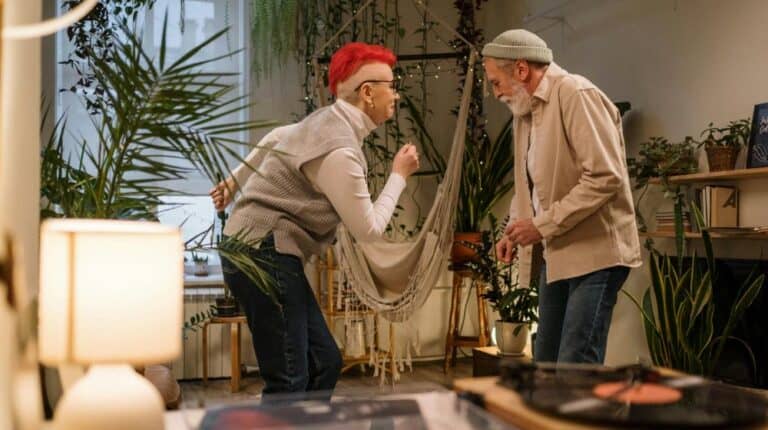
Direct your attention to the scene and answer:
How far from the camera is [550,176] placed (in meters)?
2.01

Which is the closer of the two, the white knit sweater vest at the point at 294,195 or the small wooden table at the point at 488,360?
the white knit sweater vest at the point at 294,195

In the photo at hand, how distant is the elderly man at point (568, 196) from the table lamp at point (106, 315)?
1.25 m

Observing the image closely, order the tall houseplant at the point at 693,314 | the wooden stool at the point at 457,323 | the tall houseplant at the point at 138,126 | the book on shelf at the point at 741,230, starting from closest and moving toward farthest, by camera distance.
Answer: the tall houseplant at the point at 138,126
the book on shelf at the point at 741,230
the tall houseplant at the point at 693,314
the wooden stool at the point at 457,323

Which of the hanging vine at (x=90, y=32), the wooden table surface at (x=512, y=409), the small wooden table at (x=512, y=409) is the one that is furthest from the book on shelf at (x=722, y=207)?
the hanging vine at (x=90, y=32)

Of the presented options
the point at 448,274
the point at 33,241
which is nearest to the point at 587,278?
the point at 33,241

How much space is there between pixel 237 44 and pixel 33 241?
4.01 metres

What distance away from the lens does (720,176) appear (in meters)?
3.11

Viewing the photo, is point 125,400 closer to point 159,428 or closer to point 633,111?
point 159,428

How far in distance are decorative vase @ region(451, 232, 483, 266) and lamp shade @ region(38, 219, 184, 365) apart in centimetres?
382

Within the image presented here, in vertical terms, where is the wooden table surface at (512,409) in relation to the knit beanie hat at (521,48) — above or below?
below

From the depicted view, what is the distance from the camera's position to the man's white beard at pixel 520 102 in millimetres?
2100

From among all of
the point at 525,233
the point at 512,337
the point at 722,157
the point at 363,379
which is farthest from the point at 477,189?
the point at 525,233

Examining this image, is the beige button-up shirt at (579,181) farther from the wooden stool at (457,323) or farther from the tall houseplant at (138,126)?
the wooden stool at (457,323)

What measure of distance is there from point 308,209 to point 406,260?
2.18m
